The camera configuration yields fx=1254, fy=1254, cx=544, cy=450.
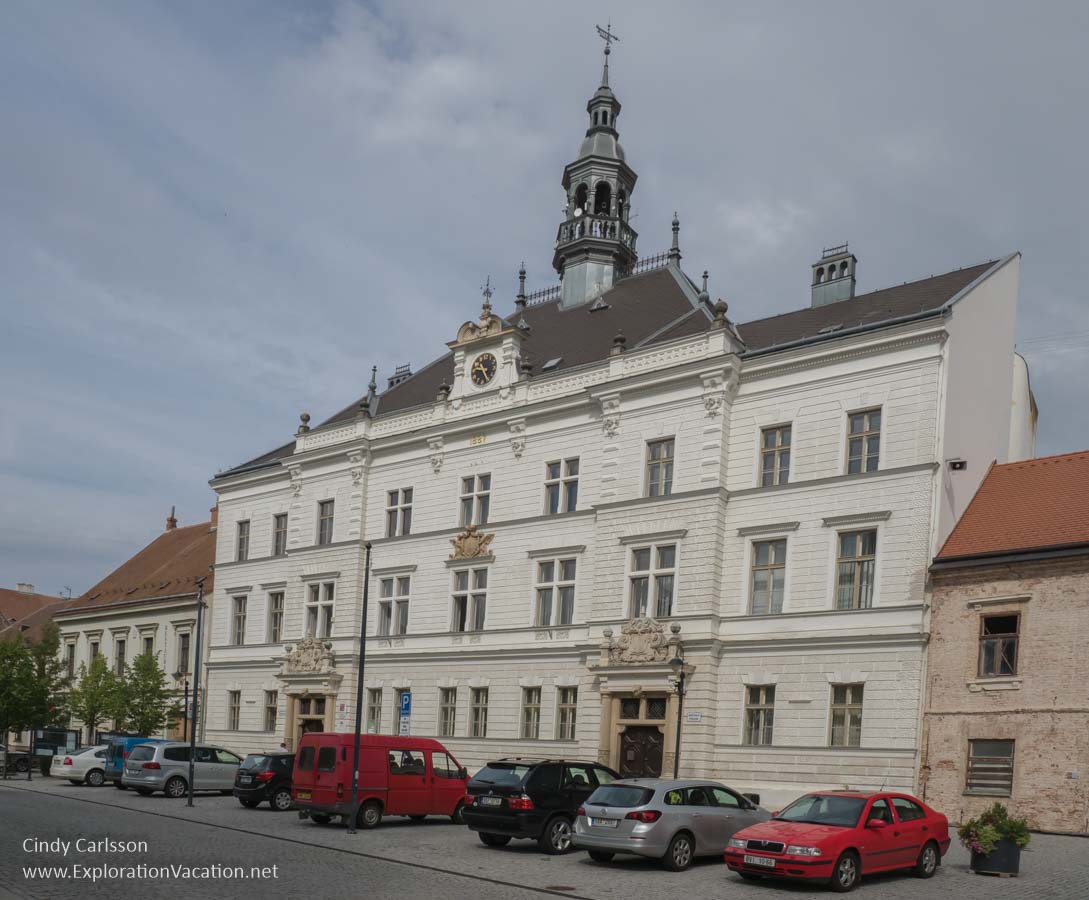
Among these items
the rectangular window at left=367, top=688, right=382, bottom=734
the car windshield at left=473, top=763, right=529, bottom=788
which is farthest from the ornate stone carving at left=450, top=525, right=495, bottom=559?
the car windshield at left=473, top=763, right=529, bottom=788

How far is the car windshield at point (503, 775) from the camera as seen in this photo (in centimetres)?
2355

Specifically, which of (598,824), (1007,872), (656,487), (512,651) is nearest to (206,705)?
(512,651)

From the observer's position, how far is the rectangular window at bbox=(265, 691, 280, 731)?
49.2 meters

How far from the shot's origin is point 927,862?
2062 cm

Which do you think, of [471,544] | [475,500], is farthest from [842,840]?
[475,500]

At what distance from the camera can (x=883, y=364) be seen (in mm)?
32656

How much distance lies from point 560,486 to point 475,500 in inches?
156

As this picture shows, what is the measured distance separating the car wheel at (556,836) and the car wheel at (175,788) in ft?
58.1

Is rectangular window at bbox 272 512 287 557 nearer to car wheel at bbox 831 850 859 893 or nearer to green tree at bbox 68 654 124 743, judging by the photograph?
green tree at bbox 68 654 124 743

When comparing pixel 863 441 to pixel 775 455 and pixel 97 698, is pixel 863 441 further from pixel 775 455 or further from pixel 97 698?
pixel 97 698

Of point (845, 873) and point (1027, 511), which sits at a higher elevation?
point (1027, 511)

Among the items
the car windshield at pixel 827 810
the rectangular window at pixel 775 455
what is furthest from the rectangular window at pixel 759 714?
the car windshield at pixel 827 810

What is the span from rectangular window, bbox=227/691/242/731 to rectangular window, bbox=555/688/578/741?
58.7 ft

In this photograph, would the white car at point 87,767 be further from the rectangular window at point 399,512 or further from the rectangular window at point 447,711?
the rectangular window at point 399,512
